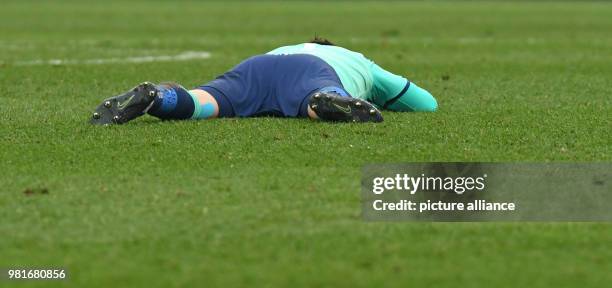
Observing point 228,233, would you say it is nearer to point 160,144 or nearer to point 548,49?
point 160,144

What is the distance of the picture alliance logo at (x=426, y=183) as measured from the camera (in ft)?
20.6

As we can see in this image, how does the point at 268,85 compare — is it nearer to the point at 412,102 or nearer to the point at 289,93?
the point at 289,93

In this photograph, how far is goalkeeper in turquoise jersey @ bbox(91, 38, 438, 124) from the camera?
812cm

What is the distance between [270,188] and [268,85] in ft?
9.08

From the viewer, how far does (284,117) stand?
881cm

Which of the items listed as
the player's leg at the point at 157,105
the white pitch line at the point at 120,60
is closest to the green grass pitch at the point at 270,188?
the player's leg at the point at 157,105

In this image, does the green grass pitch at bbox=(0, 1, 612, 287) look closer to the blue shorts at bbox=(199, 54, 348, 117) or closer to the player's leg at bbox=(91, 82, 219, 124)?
the player's leg at bbox=(91, 82, 219, 124)

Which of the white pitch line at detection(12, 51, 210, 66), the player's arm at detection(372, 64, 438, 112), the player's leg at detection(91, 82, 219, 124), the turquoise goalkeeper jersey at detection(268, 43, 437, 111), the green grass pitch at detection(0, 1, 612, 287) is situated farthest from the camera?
the white pitch line at detection(12, 51, 210, 66)

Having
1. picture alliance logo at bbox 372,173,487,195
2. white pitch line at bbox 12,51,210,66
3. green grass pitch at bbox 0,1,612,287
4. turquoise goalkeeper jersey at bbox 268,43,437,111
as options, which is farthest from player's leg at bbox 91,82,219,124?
white pitch line at bbox 12,51,210,66

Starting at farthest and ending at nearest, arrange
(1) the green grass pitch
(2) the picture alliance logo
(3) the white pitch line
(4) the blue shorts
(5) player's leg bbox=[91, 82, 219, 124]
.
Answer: (3) the white pitch line → (4) the blue shorts → (5) player's leg bbox=[91, 82, 219, 124] → (2) the picture alliance logo → (1) the green grass pitch

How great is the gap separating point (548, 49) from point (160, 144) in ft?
35.6

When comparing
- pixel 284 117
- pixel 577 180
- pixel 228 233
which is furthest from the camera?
pixel 284 117

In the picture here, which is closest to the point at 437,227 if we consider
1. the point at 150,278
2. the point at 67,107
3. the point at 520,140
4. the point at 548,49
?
the point at 150,278

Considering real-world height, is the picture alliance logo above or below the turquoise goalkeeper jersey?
below
